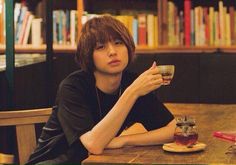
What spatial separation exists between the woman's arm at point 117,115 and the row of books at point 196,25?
2.53 m

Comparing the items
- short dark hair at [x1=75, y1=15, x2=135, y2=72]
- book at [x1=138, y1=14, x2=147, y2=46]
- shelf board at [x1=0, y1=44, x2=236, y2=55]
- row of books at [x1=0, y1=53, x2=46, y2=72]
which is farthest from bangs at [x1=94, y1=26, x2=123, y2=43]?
book at [x1=138, y1=14, x2=147, y2=46]

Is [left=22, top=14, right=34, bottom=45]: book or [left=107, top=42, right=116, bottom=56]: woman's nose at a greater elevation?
[left=22, top=14, right=34, bottom=45]: book

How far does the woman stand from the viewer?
2.05m

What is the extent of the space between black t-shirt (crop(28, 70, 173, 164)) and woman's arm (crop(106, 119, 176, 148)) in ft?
0.39

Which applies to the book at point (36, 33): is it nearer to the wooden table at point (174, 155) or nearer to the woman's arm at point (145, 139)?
the wooden table at point (174, 155)

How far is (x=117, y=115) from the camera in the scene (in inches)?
80.7

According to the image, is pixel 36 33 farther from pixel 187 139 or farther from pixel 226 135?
pixel 187 139

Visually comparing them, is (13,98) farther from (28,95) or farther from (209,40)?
(209,40)

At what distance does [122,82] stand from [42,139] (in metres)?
0.38

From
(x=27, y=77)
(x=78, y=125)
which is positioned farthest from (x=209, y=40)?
(x=78, y=125)

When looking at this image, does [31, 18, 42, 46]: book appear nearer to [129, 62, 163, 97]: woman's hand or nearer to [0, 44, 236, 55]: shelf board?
[0, 44, 236, 55]: shelf board

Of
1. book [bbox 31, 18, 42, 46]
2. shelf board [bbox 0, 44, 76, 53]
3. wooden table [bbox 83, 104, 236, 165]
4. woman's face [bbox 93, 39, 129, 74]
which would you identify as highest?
book [bbox 31, 18, 42, 46]

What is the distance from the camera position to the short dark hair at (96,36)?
2.23 metres

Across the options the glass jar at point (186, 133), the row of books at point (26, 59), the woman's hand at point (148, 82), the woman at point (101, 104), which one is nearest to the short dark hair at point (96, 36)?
the woman at point (101, 104)
